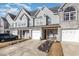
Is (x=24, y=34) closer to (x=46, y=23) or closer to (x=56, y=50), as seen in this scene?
(x=46, y=23)

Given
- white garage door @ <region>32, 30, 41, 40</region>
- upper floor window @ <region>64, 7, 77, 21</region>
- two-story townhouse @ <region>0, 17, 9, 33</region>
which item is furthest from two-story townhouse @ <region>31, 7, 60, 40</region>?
two-story townhouse @ <region>0, 17, 9, 33</region>

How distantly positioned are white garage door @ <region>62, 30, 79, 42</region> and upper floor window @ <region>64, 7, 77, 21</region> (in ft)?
0.48

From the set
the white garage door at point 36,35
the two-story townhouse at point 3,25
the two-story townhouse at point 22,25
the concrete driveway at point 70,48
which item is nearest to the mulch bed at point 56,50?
the concrete driveway at point 70,48

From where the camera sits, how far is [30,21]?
2111mm

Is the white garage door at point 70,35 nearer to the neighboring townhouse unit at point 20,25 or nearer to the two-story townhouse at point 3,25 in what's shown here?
the neighboring townhouse unit at point 20,25

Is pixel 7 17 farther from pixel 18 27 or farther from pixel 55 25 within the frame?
pixel 55 25

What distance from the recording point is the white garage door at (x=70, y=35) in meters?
2.03

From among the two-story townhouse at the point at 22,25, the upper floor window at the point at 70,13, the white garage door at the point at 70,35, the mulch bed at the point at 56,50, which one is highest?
the upper floor window at the point at 70,13

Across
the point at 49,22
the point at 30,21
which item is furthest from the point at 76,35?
the point at 30,21

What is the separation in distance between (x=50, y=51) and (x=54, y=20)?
1.14ft

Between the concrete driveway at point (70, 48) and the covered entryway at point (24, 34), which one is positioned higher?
the covered entryway at point (24, 34)

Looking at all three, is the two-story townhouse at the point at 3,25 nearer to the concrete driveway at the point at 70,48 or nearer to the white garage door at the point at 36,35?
the white garage door at the point at 36,35

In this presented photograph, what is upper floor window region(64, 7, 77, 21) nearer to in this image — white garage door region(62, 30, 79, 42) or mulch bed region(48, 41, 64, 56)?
white garage door region(62, 30, 79, 42)

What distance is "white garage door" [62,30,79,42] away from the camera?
6.66 feet
